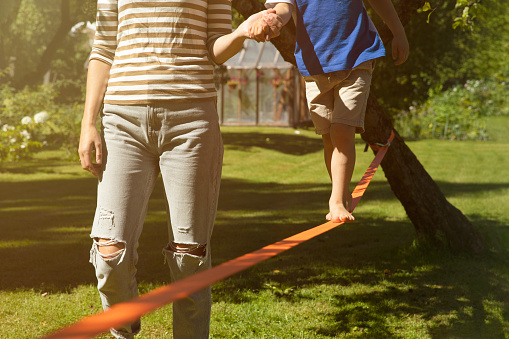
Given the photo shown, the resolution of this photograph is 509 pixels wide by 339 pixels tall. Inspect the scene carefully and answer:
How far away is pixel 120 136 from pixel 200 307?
772 millimetres

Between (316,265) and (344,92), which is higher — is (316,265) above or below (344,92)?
below

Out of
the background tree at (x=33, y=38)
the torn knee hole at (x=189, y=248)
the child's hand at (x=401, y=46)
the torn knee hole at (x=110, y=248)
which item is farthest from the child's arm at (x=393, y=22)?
the background tree at (x=33, y=38)

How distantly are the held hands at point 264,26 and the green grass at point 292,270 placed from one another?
266 centimetres

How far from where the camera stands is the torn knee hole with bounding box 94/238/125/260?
2.34 m

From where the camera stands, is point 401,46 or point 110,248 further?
point 401,46

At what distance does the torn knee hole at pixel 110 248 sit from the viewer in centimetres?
234

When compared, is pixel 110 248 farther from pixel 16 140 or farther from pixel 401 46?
pixel 16 140

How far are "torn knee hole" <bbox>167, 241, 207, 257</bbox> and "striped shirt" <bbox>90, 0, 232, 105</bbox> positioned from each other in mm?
592

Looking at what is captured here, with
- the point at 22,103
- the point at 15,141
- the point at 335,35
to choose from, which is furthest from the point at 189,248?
the point at 22,103

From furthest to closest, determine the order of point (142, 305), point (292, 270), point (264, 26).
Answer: point (292, 270), point (264, 26), point (142, 305)

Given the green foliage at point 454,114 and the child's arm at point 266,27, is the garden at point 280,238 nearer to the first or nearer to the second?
the green foliage at point 454,114

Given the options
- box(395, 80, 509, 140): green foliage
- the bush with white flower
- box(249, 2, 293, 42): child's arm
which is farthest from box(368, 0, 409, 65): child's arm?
box(395, 80, 509, 140): green foliage

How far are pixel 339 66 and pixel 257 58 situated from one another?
20.5m

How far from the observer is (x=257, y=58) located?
2330 cm
